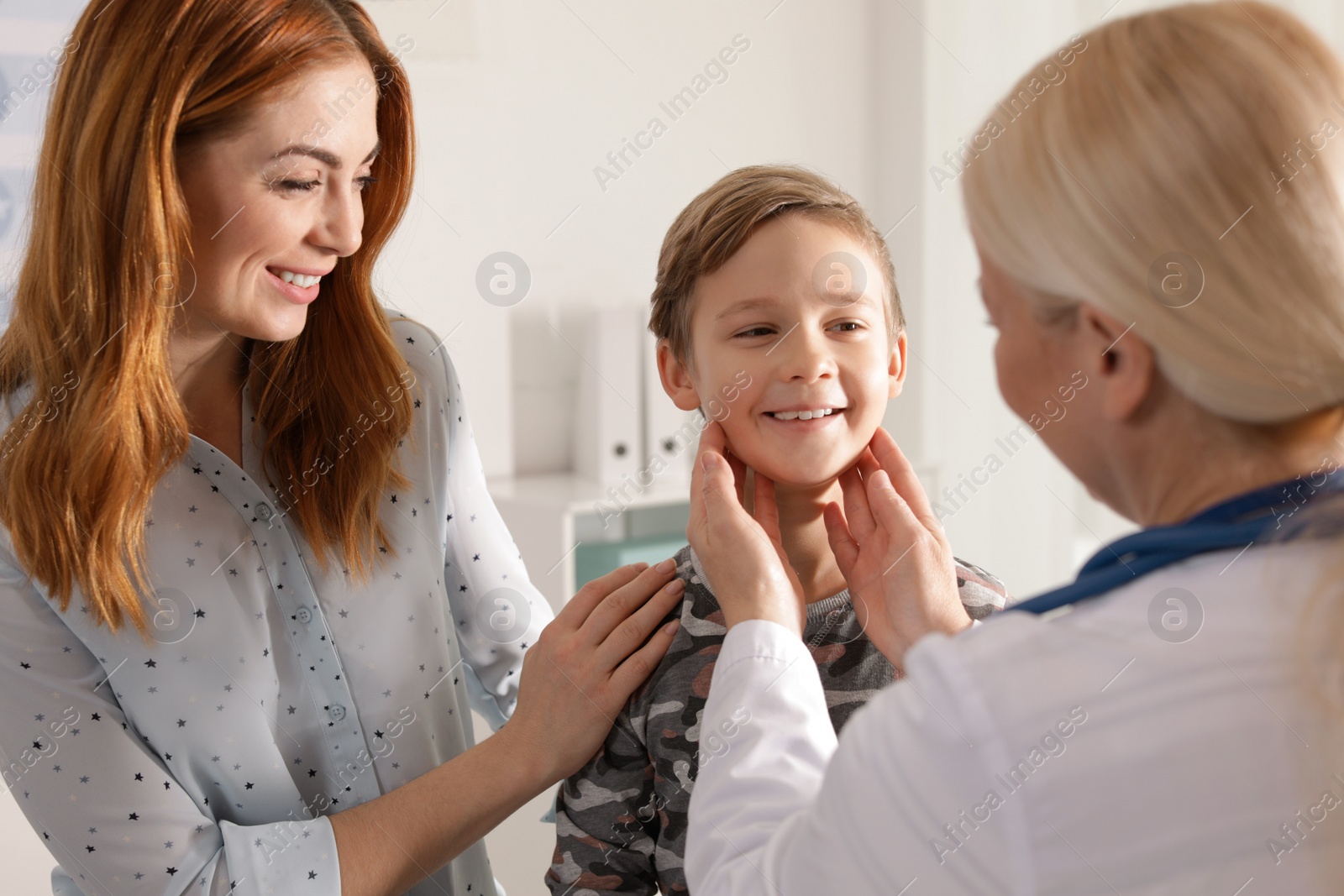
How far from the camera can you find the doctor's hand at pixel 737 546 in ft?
3.15

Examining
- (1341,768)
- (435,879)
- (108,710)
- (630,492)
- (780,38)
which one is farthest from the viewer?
(780,38)

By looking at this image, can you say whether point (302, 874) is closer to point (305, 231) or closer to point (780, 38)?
point (305, 231)

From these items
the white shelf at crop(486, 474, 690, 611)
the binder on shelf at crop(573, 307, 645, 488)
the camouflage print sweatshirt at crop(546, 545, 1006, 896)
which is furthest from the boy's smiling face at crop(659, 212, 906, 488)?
the binder on shelf at crop(573, 307, 645, 488)

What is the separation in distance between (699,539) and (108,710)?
601mm

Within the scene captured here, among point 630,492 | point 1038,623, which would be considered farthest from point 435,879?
point 630,492

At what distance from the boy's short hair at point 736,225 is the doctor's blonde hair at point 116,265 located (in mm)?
415

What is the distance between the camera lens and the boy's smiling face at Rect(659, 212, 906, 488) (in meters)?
1.14

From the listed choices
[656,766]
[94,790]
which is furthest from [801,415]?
[94,790]

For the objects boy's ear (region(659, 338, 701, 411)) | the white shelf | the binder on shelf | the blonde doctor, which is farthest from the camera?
the binder on shelf

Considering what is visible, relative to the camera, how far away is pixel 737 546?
3.33ft

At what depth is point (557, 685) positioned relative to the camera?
111cm

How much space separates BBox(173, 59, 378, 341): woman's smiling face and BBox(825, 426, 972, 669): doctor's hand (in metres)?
0.62

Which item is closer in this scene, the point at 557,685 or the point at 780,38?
the point at 557,685

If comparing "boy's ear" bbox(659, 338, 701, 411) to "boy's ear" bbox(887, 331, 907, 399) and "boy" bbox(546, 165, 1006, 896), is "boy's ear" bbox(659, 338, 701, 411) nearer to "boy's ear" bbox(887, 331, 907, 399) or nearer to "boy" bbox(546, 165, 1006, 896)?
"boy" bbox(546, 165, 1006, 896)
